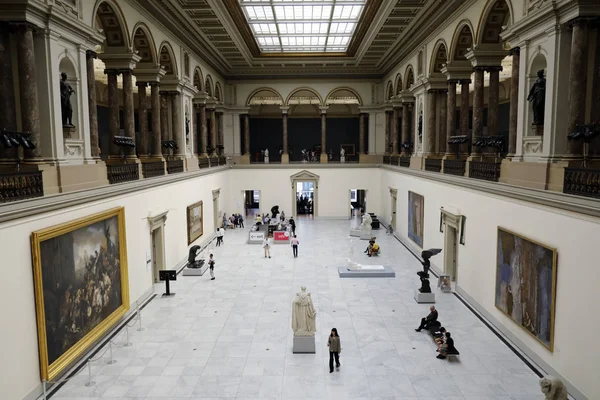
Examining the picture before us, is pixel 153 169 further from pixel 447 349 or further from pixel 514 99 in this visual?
pixel 514 99

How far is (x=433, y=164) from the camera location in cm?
1973

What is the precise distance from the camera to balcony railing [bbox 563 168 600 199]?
844cm

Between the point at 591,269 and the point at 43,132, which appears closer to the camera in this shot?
the point at 591,269

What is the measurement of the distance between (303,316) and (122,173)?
7076mm

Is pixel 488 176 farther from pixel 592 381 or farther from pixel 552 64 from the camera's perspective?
pixel 592 381

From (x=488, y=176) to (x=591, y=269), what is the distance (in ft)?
18.3

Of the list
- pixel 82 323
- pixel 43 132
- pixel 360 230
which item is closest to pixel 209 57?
pixel 360 230

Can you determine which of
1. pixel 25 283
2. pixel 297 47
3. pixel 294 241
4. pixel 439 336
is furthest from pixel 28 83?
pixel 297 47

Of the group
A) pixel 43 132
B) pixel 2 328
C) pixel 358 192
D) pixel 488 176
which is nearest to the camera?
pixel 2 328

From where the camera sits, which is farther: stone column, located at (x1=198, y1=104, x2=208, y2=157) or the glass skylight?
stone column, located at (x1=198, y1=104, x2=208, y2=157)

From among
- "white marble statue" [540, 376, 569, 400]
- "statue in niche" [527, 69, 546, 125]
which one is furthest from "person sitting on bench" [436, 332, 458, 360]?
"statue in niche" [527, 69, 546, 125]

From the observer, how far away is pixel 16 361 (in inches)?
323

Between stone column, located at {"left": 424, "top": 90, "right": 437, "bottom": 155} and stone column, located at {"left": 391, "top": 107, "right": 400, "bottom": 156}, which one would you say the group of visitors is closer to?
stone column, located at {"left": 424, "top": 90, "right": 437, "bottom": 155}

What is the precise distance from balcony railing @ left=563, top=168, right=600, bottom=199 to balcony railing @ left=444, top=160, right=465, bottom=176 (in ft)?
21.1
